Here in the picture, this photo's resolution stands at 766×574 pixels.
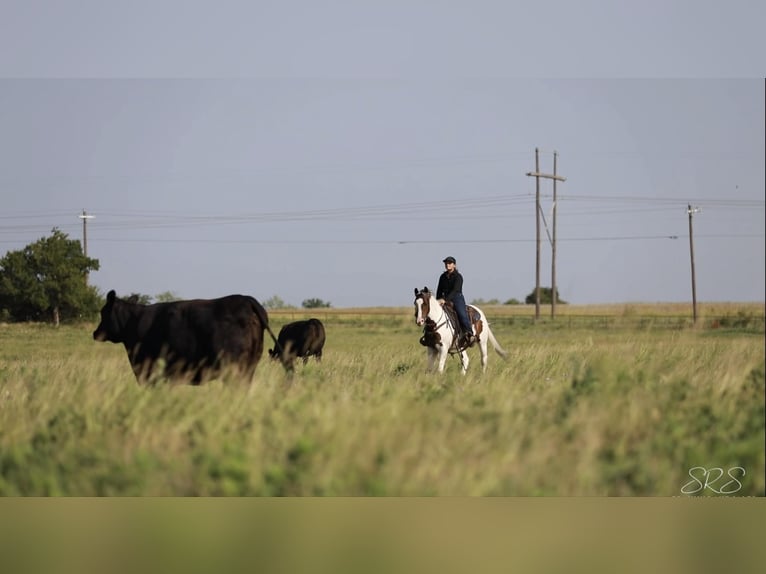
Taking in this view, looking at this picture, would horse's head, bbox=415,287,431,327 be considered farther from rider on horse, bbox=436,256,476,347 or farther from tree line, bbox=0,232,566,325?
tree line, bbox=0,232,566,325

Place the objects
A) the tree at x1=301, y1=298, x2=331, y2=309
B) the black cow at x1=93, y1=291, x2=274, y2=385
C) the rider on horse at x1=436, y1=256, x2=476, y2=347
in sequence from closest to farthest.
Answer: the black cow at x1=93, y1=291, x2=274, y2=385
the rider on horse at x1=436, y1=256, x2=476, y2=347
the tree at x1=301, y1=298, x2=331, y2=309

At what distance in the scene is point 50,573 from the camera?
21.3 feet

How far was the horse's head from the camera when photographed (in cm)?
1720

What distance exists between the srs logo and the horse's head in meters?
10.3

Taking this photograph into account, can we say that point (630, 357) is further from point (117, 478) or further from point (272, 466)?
point (117, 478)

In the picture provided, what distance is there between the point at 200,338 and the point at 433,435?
6.28m

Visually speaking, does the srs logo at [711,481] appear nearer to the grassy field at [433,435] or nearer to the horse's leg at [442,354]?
the grassy field at [433,435]

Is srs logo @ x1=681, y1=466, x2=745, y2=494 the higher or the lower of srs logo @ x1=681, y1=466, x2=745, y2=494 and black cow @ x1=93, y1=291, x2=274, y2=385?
the lower

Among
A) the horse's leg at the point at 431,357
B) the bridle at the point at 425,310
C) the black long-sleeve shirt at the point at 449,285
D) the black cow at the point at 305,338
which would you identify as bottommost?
the horse's leg at the point at 431,357

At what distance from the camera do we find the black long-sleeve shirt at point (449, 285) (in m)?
17.8

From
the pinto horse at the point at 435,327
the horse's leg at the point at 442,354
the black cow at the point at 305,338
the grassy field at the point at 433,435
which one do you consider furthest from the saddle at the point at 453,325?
the grassy field at the point at 433,435

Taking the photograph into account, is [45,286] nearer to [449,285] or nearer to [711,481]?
[449,285]

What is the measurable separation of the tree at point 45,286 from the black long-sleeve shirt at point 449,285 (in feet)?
87.5

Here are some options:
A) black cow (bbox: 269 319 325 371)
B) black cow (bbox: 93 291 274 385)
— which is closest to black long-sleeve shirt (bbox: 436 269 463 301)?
black cow (bbox: 269 319 325 371)
